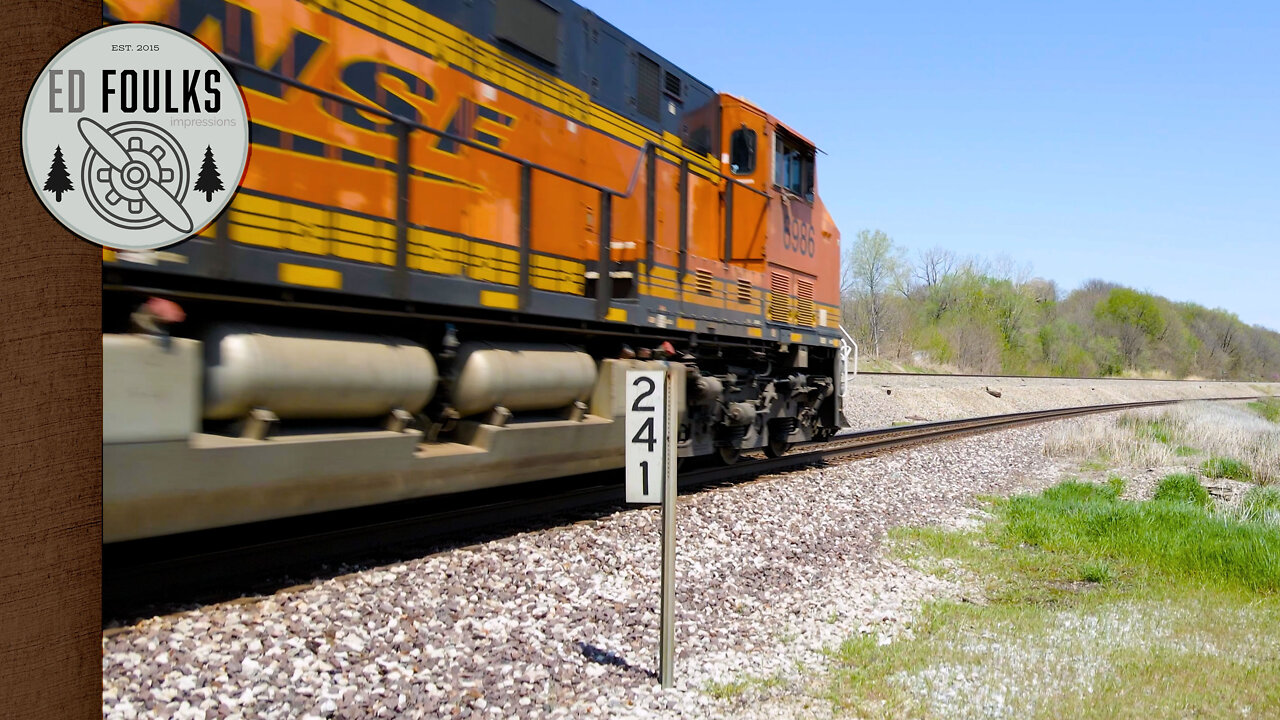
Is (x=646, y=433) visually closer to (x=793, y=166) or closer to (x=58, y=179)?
(x=58, y=179)

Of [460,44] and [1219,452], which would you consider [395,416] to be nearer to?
[460,44]

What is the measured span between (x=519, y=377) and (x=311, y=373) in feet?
5.47

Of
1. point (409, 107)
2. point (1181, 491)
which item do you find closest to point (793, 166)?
point (1181, 491)

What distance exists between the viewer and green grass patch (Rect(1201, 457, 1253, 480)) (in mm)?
11484

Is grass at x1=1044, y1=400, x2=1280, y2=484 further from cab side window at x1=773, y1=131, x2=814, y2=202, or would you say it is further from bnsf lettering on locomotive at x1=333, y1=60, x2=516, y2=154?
bnsf lettering on locomotive at x1=333, y1=60, x2=516, y2=154

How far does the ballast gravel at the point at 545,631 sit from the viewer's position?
324 cm

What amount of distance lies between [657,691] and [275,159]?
3497 mm

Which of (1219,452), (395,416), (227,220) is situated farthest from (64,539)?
(1219,452)

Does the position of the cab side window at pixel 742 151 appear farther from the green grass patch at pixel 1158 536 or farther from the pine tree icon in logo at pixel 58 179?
the pine tree icon in logo at pixel 58 179

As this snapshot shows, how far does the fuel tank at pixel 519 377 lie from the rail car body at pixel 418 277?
0.07ft

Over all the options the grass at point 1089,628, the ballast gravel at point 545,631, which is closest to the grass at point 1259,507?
the grass at point 1089,628

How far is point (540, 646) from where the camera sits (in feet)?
13.1

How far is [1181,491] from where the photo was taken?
9273 millimetres

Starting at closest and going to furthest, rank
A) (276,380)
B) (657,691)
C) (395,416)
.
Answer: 1. (657,691)
2. (276,380)
3. (395,416)
